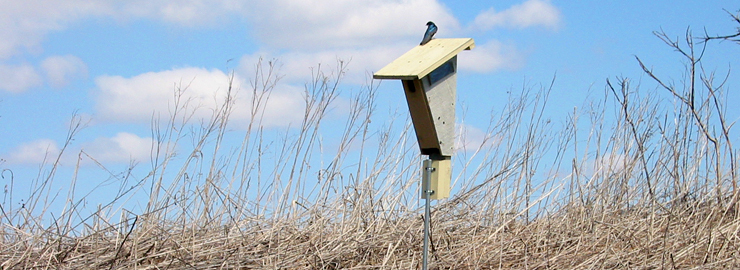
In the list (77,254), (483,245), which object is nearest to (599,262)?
(483,245)

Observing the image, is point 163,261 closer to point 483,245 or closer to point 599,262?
point 483,245

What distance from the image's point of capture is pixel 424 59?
2.54 meters

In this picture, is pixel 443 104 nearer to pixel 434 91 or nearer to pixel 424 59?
pixel 434 91

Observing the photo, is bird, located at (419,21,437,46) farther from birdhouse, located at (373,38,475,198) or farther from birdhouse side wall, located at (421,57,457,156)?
birdhouse side wall, located at (421,57,457,156)

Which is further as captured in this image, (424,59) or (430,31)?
(430,31)

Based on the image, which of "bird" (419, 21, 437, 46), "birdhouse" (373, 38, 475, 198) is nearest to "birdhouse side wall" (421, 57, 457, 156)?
"birdhouse" (373, 38, 475, 198)

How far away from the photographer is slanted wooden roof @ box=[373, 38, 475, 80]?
241cm

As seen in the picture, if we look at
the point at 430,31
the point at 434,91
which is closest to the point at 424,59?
the point at 434,91

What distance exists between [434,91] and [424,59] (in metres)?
0.12

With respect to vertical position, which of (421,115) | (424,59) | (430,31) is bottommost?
(421,115)

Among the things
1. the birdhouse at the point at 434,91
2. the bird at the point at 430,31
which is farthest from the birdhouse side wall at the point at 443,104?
the bird at the point at 430,31

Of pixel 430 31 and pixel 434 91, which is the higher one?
pixel 430 31

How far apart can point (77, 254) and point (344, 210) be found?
123 centimetres

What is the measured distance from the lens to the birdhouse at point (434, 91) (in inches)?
97.6
